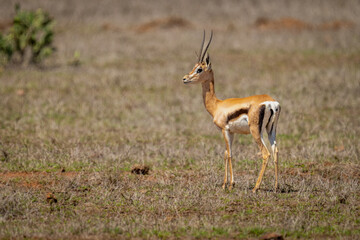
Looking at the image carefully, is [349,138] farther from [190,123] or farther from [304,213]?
[304,213]

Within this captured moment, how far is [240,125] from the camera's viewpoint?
761 cm

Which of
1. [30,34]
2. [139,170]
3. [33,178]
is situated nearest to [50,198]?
[33,178]

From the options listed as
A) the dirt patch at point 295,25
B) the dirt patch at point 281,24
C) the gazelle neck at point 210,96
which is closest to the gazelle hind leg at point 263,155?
the gazelle neck at point 210,96

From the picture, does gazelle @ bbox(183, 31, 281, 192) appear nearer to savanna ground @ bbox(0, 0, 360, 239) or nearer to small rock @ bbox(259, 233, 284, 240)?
savanna ground @ bbox(0, 0, 360, 239)

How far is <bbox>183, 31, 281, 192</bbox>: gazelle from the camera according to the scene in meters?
7.36

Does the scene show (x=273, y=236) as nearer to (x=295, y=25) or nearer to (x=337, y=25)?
(x=295, y=25)

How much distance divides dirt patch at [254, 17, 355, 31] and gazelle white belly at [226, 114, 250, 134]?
25.1 meters

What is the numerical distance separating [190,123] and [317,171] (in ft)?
15.9

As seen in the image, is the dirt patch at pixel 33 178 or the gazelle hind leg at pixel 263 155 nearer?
the gazelle hind leg at pixel 263 155

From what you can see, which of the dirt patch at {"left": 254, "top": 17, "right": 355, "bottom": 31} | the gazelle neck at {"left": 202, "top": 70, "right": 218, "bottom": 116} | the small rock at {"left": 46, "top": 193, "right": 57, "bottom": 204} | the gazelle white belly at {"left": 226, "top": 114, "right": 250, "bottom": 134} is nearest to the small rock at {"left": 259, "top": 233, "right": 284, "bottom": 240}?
the gazelle white belly at {"left": 226, "top": 114, "right": 250, "bottom": 134}

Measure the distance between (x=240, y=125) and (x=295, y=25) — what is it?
2697 cm

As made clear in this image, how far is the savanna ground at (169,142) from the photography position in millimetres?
6535

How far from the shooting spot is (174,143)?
36.4ft

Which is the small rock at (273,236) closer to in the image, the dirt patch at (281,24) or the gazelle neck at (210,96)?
the gazelle neck at (210,96)
